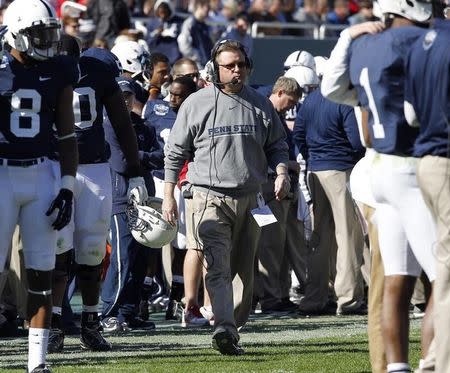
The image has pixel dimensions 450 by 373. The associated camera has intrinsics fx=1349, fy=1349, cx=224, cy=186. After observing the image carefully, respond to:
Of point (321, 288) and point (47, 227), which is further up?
point (47, 227)

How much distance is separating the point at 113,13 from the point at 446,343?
11281 millimetres

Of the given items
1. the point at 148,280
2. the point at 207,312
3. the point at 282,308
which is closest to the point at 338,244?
the point at 282,308

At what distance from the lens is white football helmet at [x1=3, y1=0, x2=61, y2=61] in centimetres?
717

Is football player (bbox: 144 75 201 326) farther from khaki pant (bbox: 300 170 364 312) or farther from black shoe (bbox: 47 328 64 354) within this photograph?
black shoe (bbox: 47 328 64 354)

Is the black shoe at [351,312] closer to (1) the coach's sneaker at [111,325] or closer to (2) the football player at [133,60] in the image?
(1) the coach's sneaker at [111,325]

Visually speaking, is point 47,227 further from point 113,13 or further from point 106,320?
point 113,13

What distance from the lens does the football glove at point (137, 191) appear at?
8844 millimetres

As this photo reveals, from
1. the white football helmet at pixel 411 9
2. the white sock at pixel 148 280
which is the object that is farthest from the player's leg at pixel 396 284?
the white sock at pixel 148 280

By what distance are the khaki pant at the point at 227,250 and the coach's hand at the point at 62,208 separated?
1.43m

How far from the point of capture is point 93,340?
28.0 ft

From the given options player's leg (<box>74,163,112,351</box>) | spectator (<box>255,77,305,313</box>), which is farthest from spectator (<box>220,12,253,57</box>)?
player's leg (<box>74,163,112,351</box>)

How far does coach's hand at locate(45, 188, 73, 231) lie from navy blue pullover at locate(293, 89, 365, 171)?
3992 millimetres

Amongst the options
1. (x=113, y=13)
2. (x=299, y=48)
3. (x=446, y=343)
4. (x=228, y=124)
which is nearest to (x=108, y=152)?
(x=228, y=124)

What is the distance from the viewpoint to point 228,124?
27.7 feet
